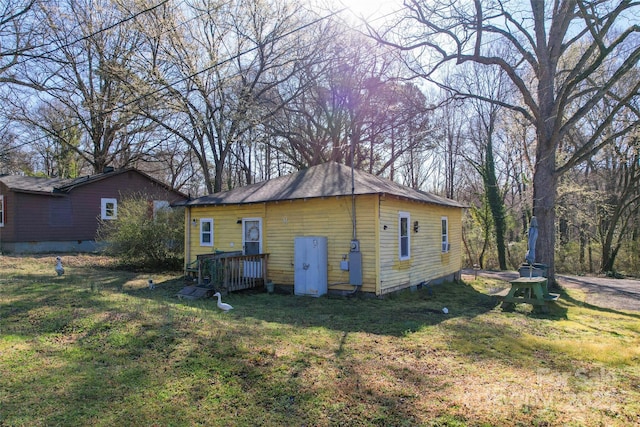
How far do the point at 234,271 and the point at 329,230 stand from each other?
111 inches

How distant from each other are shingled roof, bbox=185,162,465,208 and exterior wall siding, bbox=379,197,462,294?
462mm

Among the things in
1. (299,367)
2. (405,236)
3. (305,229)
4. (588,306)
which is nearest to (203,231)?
(305,229)

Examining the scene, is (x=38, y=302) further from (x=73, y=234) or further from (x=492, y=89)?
(x=492, y=89)

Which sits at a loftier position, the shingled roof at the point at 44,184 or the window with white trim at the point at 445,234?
the shingled roof at the point at 44,184

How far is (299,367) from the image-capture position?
443 centimetres

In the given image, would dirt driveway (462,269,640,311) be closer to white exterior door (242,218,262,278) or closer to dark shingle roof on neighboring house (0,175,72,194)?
white exterior door (242,218,262,278)

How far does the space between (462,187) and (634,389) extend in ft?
94.5

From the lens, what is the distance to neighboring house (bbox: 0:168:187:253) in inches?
723

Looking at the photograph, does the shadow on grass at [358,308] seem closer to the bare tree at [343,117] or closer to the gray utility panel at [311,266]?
the gray utility panel at [311,266]

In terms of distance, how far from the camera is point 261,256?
443 inches

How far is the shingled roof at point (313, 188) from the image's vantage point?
1020 centimetres

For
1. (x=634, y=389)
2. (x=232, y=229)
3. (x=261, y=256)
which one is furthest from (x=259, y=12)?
(x=634, y=389)

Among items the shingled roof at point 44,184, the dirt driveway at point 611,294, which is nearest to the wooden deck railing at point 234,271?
the dirt driveway at point 611,294

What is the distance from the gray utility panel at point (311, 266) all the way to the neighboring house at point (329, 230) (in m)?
0.03
